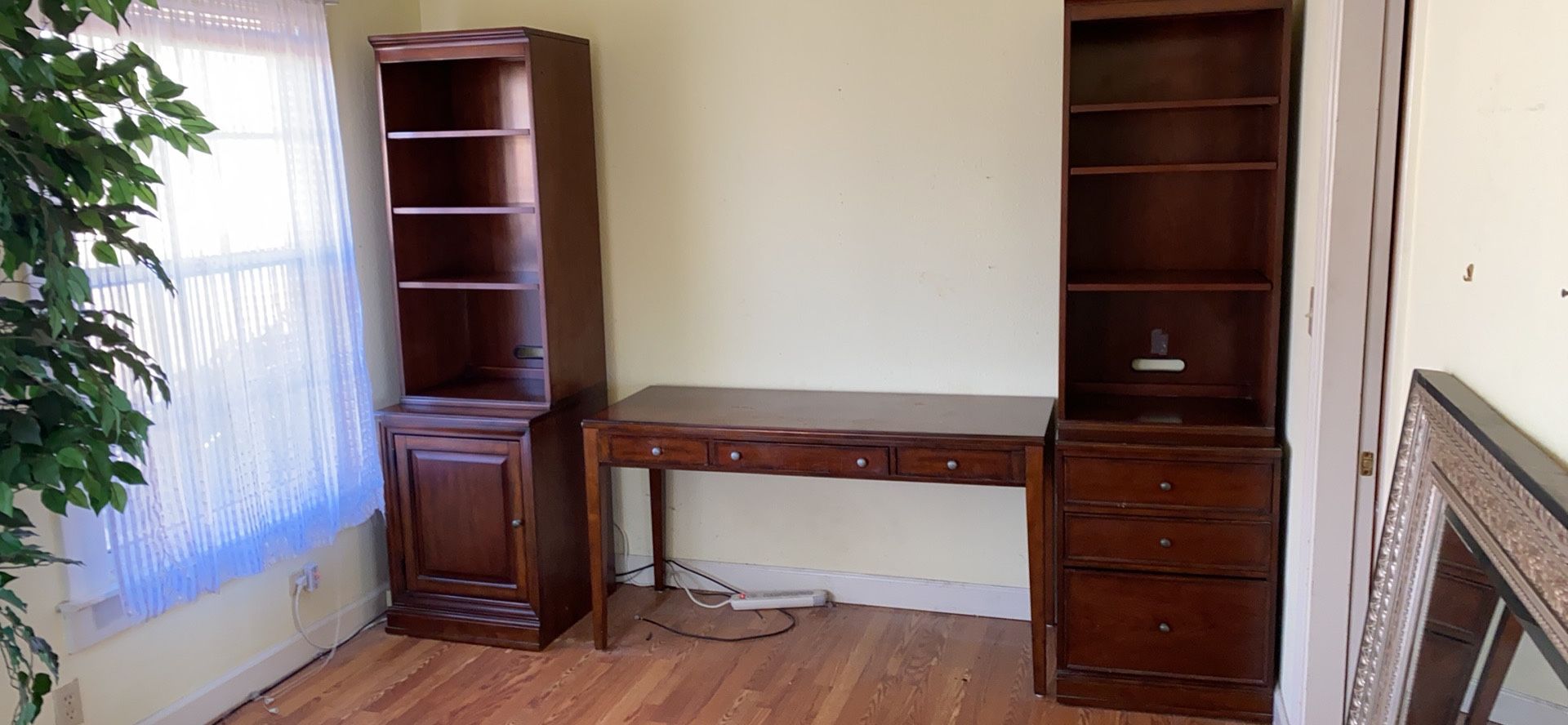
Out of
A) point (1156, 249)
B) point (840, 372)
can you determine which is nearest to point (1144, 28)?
point (1156, 249)

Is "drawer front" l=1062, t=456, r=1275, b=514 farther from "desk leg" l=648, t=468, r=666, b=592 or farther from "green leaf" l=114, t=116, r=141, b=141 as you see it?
"green leaf" l=114, t=116, r=141, b=141

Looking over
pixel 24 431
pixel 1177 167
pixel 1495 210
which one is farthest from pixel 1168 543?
pixel 24 431

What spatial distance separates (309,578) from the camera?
3.43m

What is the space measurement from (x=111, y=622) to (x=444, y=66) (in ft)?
6.38

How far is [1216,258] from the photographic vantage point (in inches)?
126

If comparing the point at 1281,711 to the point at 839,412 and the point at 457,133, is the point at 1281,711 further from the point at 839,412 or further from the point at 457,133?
the point at 457,133

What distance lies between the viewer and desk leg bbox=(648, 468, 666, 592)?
3826 mm

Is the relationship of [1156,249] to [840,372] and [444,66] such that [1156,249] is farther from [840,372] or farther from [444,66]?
[444,66]

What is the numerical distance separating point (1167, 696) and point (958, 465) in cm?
81

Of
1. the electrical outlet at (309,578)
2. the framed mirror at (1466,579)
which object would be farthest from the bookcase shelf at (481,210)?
the framed mirror at (1466,579)

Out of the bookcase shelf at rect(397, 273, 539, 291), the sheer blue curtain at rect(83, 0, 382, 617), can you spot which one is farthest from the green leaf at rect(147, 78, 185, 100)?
the bookcase shelf at rect(397, 273, 539, 291)

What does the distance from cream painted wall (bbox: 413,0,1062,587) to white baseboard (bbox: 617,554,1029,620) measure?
1.3 inches

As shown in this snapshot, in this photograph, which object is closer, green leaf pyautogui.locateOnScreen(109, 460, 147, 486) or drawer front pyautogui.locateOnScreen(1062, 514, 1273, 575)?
green leaf pyautogui.locateOnScreen(109, 460, 147, 486)

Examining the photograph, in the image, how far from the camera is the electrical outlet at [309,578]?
3.39m
